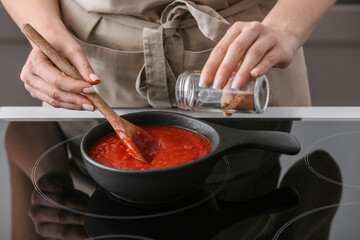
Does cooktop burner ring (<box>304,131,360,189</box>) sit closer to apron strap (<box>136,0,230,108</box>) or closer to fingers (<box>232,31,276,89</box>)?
fingers (<box>232,31,276,89</box>)

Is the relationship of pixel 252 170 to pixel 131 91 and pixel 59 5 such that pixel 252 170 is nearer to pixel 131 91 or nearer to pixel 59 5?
pixel 131 91

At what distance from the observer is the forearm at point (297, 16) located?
882 mm

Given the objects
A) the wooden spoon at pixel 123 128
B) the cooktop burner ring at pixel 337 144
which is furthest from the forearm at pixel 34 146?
the cooktop burner ring at pixel 337 144

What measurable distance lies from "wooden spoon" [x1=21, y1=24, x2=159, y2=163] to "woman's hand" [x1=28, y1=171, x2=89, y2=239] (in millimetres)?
102

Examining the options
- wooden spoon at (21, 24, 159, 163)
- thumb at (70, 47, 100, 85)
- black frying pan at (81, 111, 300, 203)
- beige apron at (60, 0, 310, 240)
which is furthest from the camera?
beige apron at (60, 0, 310, 240)

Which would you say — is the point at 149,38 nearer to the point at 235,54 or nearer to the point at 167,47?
the point at 167,47

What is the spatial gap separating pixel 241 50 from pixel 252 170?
0.63 ft

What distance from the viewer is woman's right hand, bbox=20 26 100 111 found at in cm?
81

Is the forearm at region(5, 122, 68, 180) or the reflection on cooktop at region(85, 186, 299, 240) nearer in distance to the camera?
the reflection on cooktop at region(85, 186, 299, 240)

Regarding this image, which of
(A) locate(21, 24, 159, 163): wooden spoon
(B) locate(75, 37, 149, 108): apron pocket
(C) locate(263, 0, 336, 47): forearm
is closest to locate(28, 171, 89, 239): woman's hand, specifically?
(A) locate(21, 24, 159, 163): wooden spoon

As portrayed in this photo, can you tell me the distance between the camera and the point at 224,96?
75 centimetres

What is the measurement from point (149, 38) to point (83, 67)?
17 cm

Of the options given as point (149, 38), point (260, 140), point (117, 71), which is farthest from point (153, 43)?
point (260, 140)

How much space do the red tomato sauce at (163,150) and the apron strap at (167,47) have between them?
0.73 ft
